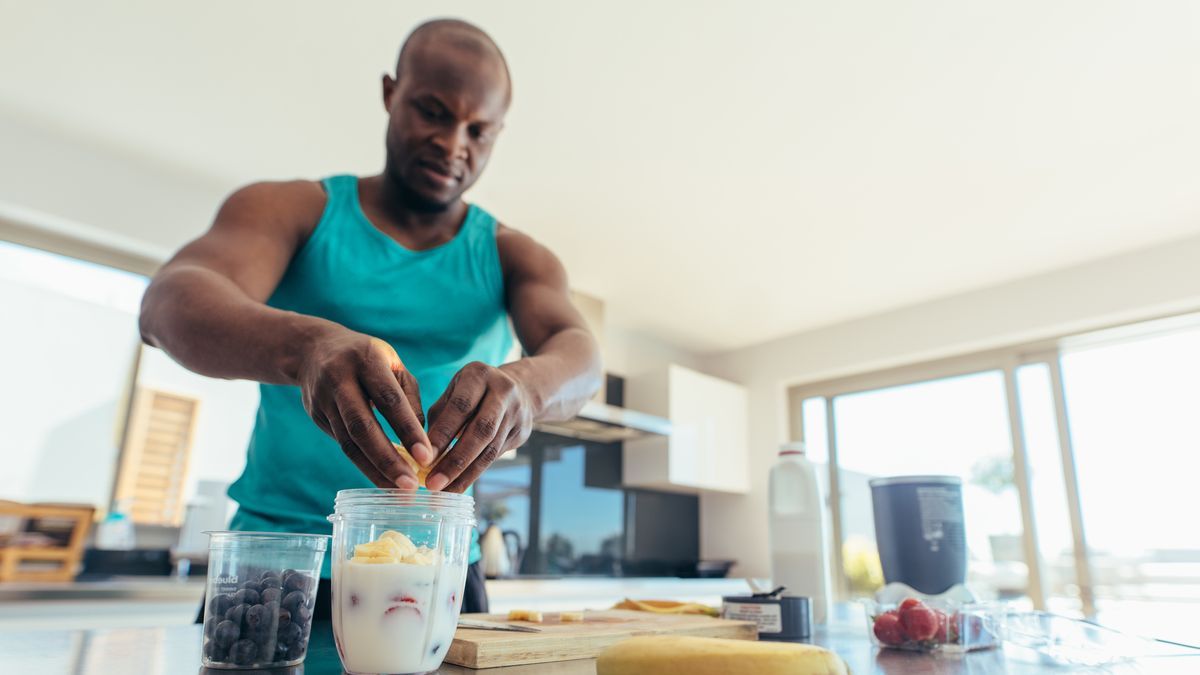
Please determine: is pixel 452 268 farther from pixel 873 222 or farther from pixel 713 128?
pixel 873 222

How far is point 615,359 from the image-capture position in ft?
14.1

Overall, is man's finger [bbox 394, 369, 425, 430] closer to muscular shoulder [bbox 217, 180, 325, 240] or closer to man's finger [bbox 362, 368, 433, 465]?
man's finger [bbox 362, 368, 433, 465]

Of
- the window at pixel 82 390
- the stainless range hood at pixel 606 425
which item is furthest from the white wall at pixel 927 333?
the window at pixel 82 390

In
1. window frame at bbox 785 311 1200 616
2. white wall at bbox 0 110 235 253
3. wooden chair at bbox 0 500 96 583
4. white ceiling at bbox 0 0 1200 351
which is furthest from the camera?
window frame at bbox 785 311 1200 616

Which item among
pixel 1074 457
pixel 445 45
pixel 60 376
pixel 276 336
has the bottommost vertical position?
pixel 276 336

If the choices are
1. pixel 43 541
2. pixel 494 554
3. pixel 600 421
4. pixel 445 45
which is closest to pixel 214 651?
pixel 445 45

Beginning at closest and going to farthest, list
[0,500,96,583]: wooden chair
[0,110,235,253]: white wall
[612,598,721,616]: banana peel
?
[612,598,721,616]: banana peel, [0,500,96,583]: wooden chair, [0,110,235,253]: white wall

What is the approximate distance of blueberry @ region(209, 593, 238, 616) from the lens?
0.57 meters

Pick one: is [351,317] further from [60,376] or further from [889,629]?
[60,376]

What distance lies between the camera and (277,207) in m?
0.96

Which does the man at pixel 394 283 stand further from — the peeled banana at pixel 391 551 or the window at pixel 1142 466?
the window at pixel 1142 466

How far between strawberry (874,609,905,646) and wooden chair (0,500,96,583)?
2.45 metres

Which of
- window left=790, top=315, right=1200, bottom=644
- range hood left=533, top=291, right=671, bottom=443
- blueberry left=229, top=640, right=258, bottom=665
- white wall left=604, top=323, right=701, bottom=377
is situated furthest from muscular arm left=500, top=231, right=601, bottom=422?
white wall left=604, top=323, right=701, bottom=377

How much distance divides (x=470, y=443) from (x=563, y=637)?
204 mm
